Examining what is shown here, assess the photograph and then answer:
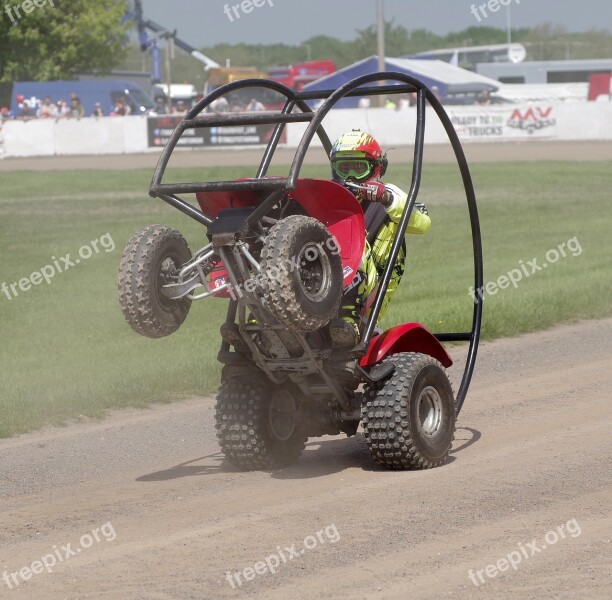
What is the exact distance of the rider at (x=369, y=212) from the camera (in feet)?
21.6

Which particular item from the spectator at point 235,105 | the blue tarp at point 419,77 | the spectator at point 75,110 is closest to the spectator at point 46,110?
the spectator at point 75,110

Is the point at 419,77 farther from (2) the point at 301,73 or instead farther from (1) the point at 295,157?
(1) the point at 295,157

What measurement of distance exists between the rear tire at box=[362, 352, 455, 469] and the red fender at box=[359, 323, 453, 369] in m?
0.07

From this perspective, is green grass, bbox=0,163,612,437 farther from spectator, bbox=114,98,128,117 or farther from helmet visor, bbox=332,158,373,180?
spectator, bbox=114,98,128,117

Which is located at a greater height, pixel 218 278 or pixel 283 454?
pixel 218 278

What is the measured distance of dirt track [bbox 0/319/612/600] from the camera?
5.00m

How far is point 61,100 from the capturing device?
4850 centimetres

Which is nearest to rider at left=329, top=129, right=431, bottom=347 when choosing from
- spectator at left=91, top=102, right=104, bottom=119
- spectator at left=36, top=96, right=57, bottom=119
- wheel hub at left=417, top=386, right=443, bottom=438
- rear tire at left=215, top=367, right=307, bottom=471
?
wheel hub at left=417, top=386, right=443, bottom=438

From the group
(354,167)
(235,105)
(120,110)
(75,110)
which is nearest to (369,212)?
(354,167)

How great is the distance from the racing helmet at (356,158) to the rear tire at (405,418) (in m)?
1.02

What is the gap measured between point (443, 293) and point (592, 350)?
11.0 feet

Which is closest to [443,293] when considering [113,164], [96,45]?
[113,164]

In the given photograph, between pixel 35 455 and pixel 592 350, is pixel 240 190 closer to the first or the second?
pixel 35 455

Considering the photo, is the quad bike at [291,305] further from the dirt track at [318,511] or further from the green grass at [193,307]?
the green grass at [193,307]
